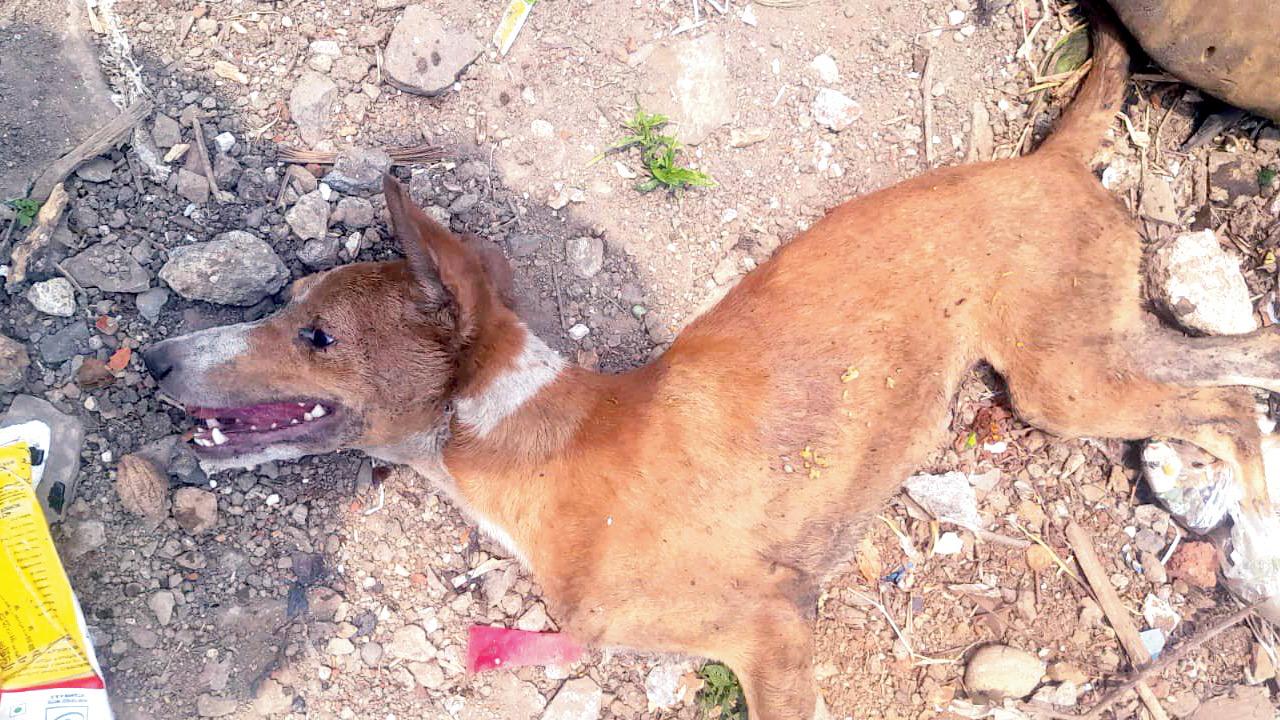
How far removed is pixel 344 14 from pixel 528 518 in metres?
2.87

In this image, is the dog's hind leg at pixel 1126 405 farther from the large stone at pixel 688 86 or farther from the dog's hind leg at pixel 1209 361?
the large stone at pixel 688 86

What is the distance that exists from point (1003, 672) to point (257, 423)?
13.0 ft

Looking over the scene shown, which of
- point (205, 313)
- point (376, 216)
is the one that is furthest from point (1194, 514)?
point (205, 313)

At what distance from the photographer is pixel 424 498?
428 centimetres

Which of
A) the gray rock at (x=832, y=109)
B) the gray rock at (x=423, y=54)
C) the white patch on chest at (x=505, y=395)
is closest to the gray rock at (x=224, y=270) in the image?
the gray rock at (x=423, y=54)

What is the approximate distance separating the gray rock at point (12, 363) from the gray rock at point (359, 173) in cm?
A: 164

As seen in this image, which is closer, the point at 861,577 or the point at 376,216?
the point at 376,216

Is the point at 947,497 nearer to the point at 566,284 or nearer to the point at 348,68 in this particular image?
the point at 566,284

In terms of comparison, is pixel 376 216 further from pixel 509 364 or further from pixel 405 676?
pixel 405 676

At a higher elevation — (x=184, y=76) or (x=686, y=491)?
(x=184, y=76)

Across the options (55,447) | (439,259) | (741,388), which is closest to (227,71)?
(55,447)

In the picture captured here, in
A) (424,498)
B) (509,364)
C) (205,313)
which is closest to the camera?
(509,364)

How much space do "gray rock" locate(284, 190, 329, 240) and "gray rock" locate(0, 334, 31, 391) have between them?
1367mm

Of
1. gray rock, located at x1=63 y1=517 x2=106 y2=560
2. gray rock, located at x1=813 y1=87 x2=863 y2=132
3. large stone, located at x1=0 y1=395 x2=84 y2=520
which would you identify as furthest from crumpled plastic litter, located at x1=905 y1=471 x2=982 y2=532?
large stone, located at x1=0 y1=395 x2=84 y2=520
